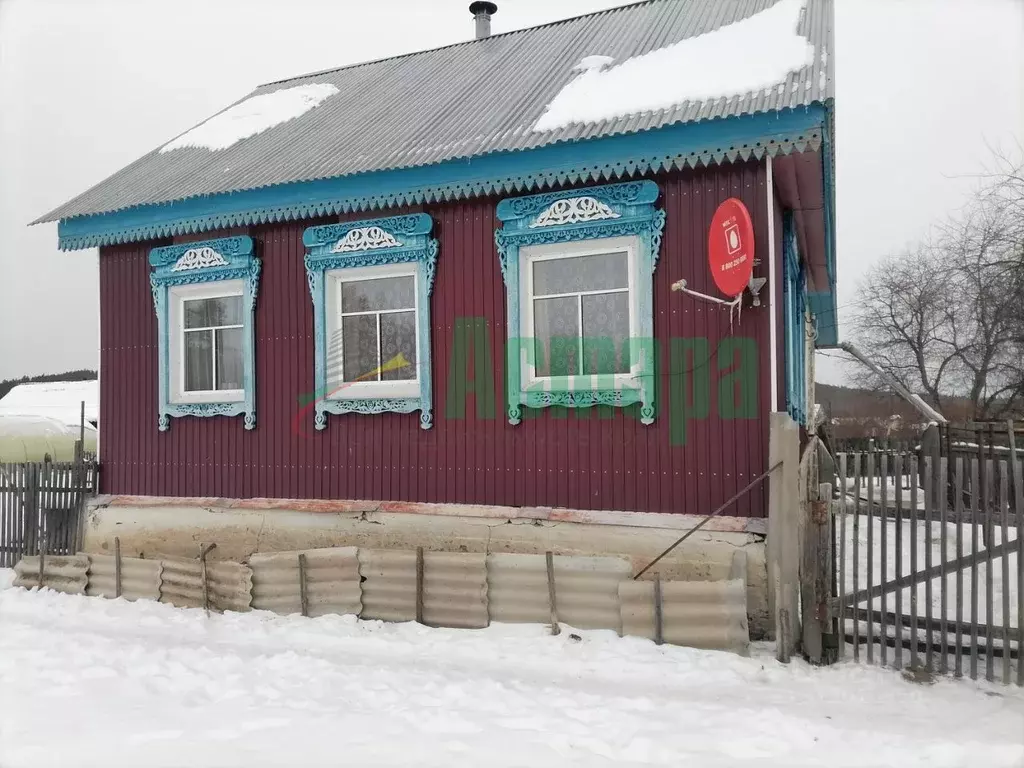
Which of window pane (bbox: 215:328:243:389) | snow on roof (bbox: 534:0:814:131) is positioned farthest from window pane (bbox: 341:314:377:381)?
snow on roof (bbox: 534:0:814:131)

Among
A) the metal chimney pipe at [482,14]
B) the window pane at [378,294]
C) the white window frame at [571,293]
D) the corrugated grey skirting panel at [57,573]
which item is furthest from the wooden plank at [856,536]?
the metal chimney pipe at [482,14]

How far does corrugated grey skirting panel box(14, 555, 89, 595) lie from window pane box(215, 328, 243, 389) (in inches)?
100

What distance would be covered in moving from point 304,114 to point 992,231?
80.7 feet

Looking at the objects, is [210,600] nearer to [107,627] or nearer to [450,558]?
[107,627]

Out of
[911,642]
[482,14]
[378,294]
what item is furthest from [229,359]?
[482,14]

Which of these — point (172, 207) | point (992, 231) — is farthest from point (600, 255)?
point (992, 231)

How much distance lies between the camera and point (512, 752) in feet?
14.0

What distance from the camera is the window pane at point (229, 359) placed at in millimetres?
8695

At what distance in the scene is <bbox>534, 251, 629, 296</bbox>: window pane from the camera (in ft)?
22.8

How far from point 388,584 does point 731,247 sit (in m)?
4.44

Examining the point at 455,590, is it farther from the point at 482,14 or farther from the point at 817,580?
the point at 482,14

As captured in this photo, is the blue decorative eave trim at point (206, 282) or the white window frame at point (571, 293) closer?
the white window frame at point (571, 293)

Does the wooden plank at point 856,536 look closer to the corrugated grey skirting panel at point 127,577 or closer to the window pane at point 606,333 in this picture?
the window pane at point 606,333

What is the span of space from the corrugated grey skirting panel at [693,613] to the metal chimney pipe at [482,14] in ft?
33.7
